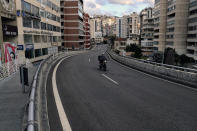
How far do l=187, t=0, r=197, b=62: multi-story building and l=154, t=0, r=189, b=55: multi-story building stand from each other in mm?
3864

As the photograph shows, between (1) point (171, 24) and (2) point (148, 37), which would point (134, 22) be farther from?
(1) point (171, 24)

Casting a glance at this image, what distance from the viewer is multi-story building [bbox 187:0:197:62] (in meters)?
53.3

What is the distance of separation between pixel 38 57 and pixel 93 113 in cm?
3794

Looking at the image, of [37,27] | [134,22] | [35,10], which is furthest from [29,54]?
[134,22]

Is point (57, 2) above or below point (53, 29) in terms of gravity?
above

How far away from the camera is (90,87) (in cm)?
925

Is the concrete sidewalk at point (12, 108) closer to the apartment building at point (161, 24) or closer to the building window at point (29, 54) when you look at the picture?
the building window at point (29, 54)

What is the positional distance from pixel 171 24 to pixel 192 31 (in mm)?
12773

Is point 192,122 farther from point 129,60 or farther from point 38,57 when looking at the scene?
point 38,57

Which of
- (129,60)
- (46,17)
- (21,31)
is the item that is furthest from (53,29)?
(129,60)

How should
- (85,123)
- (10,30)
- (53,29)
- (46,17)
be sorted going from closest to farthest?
(85,123)
(10,30)
(46,17)
(53,29)

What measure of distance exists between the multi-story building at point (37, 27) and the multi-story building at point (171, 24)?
43368 millimetres

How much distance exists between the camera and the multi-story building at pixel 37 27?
33.5 meters

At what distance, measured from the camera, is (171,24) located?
66875mm
